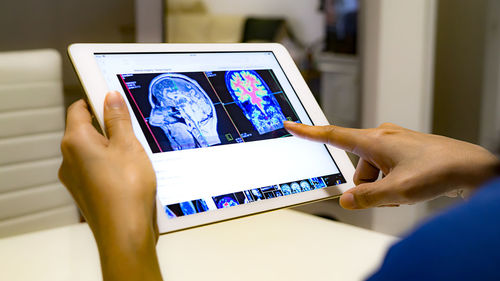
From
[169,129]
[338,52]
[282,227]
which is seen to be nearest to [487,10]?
[338,52]

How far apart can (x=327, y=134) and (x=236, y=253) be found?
0.32 metres

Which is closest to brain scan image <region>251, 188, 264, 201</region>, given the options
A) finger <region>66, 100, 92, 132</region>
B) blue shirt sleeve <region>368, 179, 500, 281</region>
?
finger <region>66, 100, 92, 132</region>

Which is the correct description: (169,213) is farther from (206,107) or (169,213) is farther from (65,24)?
(65,24)

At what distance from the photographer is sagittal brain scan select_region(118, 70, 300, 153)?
0.68 metres

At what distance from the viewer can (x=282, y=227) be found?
109 centimetres

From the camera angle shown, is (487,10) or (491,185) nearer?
(491,185)

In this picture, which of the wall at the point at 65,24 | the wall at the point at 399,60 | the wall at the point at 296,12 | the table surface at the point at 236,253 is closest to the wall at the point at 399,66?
the wall at the point at 399,60

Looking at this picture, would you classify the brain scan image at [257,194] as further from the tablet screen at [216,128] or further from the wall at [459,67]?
the wall at [459,67]

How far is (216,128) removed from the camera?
72 cm

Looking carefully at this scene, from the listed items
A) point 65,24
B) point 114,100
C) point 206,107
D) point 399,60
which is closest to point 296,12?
point 399,60

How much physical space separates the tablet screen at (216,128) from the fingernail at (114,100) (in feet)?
0.10

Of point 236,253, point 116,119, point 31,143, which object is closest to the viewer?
point 116,119

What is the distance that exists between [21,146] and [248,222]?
0.76 m

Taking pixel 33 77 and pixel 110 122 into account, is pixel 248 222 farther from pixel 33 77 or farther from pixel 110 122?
pixel 33 77
